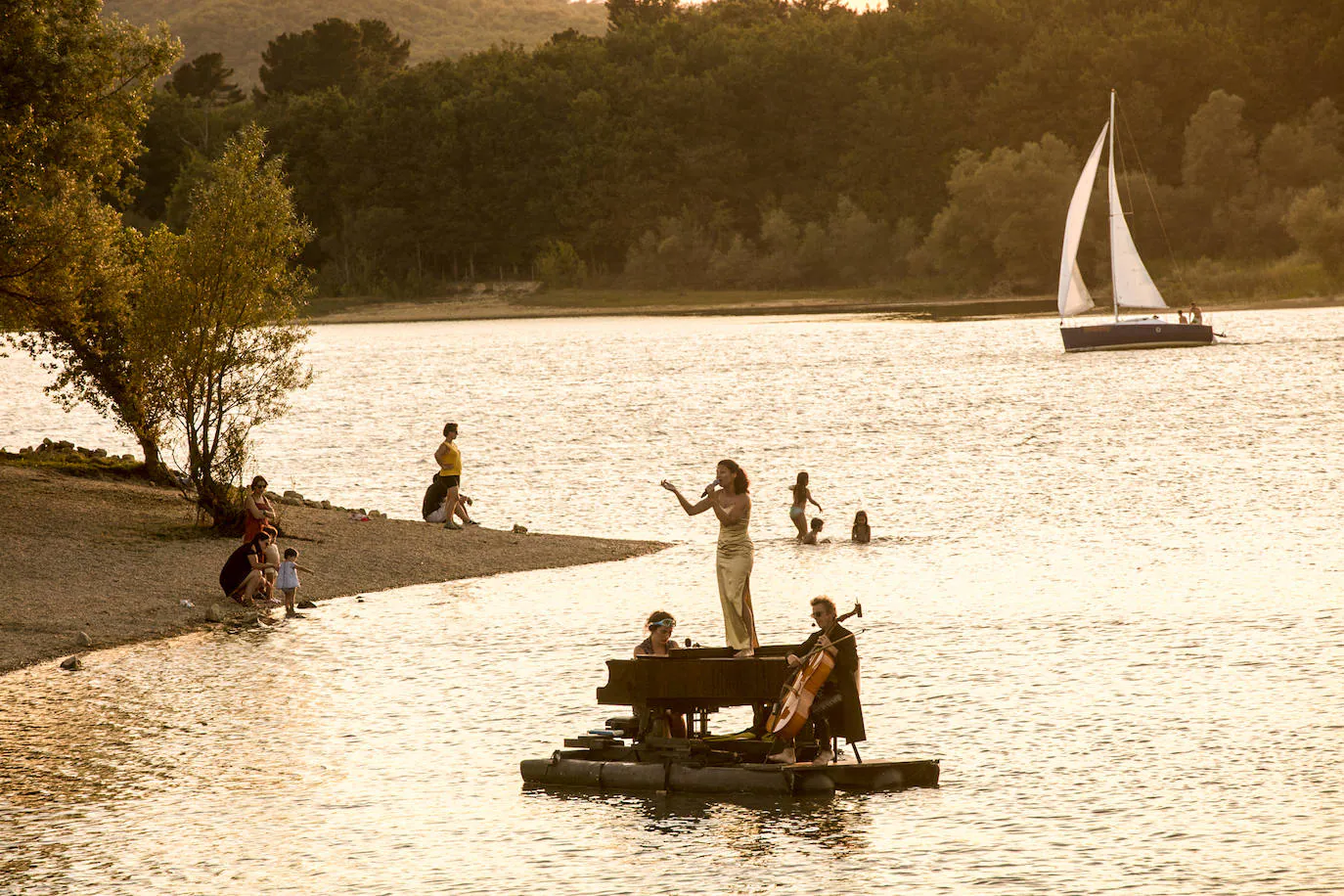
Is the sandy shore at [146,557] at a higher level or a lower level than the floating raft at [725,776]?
higher

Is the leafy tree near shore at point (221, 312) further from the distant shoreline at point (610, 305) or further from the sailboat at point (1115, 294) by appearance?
the distant shoreline at point (610, 305)

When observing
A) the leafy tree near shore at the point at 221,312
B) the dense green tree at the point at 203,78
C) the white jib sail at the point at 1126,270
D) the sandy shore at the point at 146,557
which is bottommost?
the sandy shore at the point at 146,557

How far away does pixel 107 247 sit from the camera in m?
31.4

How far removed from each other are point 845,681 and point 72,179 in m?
21.4

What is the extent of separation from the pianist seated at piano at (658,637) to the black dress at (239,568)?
11.6 m

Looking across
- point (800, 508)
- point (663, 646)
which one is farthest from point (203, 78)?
point (663, 646)

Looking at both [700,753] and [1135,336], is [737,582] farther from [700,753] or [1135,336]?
[1135,336]

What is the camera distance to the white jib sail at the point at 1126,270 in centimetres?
9041

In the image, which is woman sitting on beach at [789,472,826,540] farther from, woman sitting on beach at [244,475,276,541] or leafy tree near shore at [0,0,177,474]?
leafy tree near shore at [0,0,177,474]

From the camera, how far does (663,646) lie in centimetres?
1719

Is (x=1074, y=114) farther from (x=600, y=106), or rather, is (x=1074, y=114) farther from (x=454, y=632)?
(x=454, y=632)

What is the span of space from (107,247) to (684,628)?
1428cm

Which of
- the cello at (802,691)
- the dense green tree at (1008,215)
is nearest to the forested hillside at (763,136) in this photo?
the dense green tree at (1008,215)

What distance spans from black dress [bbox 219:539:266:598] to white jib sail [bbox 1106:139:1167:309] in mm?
70870
